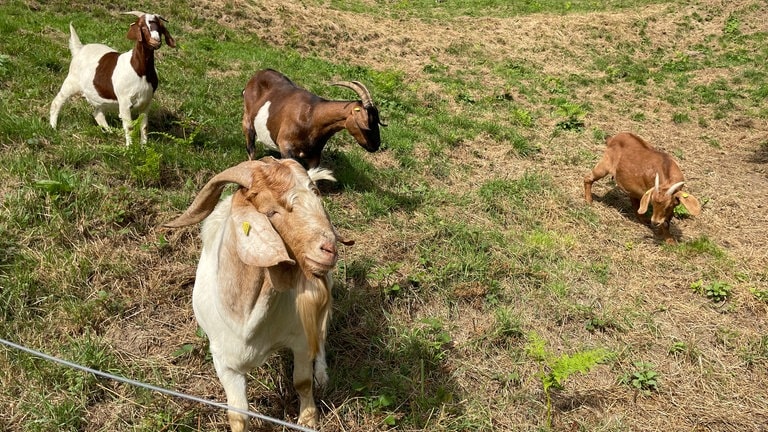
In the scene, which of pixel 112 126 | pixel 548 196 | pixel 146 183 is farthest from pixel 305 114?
pixel 548 196

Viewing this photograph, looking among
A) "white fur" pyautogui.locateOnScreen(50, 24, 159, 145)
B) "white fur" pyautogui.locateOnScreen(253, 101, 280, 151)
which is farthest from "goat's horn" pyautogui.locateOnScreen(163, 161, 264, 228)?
"white fur" pyautogui.locateOnScreen(253, 101, 280, 151)

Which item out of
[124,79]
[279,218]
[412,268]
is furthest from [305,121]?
[279,218]

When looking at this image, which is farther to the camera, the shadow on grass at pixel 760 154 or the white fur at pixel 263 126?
the shadow on grass at pixel 760 154

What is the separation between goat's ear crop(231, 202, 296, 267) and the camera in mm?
1719

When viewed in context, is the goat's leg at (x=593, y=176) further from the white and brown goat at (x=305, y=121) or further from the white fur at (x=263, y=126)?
the white fur at (x=263, y=126)

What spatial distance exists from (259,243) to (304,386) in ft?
4.54

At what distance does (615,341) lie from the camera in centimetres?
393

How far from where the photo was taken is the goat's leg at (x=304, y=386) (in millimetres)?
2652

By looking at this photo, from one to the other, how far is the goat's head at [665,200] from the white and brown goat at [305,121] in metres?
3.35

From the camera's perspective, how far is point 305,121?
17.7 ft

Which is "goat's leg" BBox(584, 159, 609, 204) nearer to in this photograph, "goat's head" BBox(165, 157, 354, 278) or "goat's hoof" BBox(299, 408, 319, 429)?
"goat's hoof" BBox(299, 408, 319, 429)

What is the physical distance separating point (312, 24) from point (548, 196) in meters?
9.07

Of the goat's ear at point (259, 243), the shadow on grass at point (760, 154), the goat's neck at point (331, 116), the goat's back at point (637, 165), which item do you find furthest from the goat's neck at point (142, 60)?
the shadow on grass at point (760, 154)

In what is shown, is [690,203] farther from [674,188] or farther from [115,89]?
[115,89]
